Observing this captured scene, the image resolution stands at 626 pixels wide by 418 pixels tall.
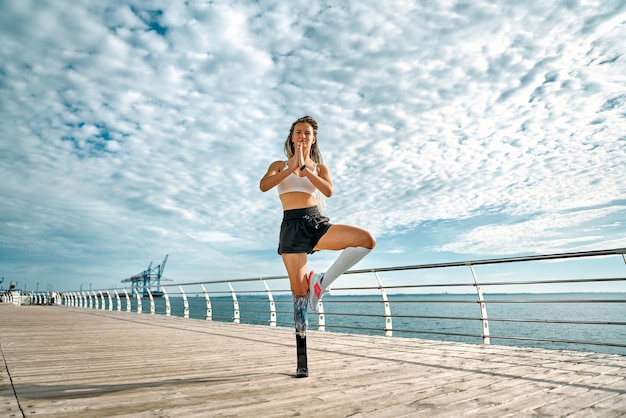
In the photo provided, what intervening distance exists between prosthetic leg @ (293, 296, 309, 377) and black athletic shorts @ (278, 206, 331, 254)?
37cm

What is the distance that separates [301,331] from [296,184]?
3.24 ft

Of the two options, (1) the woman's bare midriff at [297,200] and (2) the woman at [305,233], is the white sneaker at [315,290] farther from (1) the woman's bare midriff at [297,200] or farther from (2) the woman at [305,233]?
(1) the woman's bare midriff at [297,200]

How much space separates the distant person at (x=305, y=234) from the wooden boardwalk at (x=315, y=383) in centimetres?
51

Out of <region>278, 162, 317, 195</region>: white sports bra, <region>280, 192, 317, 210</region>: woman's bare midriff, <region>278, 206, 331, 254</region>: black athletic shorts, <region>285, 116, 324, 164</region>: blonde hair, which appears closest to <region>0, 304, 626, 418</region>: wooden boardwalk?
<region>278, 206, 331, 254</region>: black athletic shorts

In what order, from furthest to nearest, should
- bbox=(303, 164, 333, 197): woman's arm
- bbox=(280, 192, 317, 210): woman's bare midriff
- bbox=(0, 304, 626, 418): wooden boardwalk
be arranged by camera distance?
bbox=(280, 192, 317, 210): woman's bare midriff → bbox=(303, 164, 333, 197): woman's arm → bbox=(0, 304, 626, 418): wooden boardwalk

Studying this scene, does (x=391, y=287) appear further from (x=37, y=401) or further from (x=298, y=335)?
(x=37, y=401)

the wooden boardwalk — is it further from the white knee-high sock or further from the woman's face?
the woman's face

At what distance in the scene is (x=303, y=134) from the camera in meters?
2.82

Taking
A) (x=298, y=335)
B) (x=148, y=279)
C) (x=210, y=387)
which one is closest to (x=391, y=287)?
(x=298, y=335)

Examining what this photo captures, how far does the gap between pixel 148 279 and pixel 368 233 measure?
106711 millimetres

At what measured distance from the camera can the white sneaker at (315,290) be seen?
258 cm

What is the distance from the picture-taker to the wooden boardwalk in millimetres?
1812

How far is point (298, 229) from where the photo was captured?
259 cm

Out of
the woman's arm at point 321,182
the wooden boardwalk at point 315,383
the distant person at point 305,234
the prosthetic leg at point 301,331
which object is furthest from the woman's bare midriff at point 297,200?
the wooden boardwalk at point 315,383
